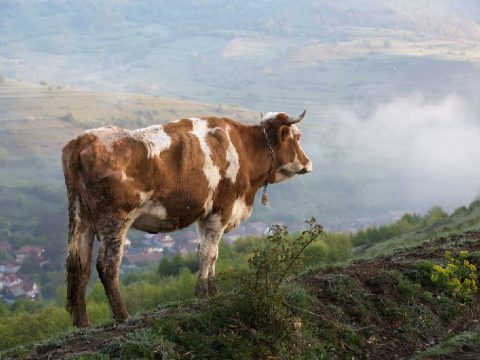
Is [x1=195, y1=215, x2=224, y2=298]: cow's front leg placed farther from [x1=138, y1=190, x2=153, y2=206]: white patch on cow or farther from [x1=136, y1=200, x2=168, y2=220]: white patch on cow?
[x1=138, y1=190, x2=153, y2=206]: white patch on cow

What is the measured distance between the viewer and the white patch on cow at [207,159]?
1087cm

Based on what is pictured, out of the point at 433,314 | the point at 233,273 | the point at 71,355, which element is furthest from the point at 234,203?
the point at 71,355

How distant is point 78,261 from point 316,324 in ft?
11.3

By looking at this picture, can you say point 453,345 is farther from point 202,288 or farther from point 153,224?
point 153,224

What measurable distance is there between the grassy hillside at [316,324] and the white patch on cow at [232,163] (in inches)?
78.6

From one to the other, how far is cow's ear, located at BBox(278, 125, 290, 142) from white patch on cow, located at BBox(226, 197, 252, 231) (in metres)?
1.52

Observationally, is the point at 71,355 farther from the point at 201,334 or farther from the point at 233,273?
the point at 233,273

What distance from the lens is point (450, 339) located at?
9820 millimetres

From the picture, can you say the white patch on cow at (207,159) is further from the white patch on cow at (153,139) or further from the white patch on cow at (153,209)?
the white patch on cow at (153,209)

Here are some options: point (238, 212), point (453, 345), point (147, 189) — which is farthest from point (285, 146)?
point (453, 345)

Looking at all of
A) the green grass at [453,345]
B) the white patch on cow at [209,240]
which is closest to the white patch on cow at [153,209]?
the white patch on cow at [209,240]

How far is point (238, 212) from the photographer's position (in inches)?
479

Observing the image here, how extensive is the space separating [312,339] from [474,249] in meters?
5.70

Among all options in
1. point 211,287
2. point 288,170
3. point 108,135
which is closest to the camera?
point 108,135
